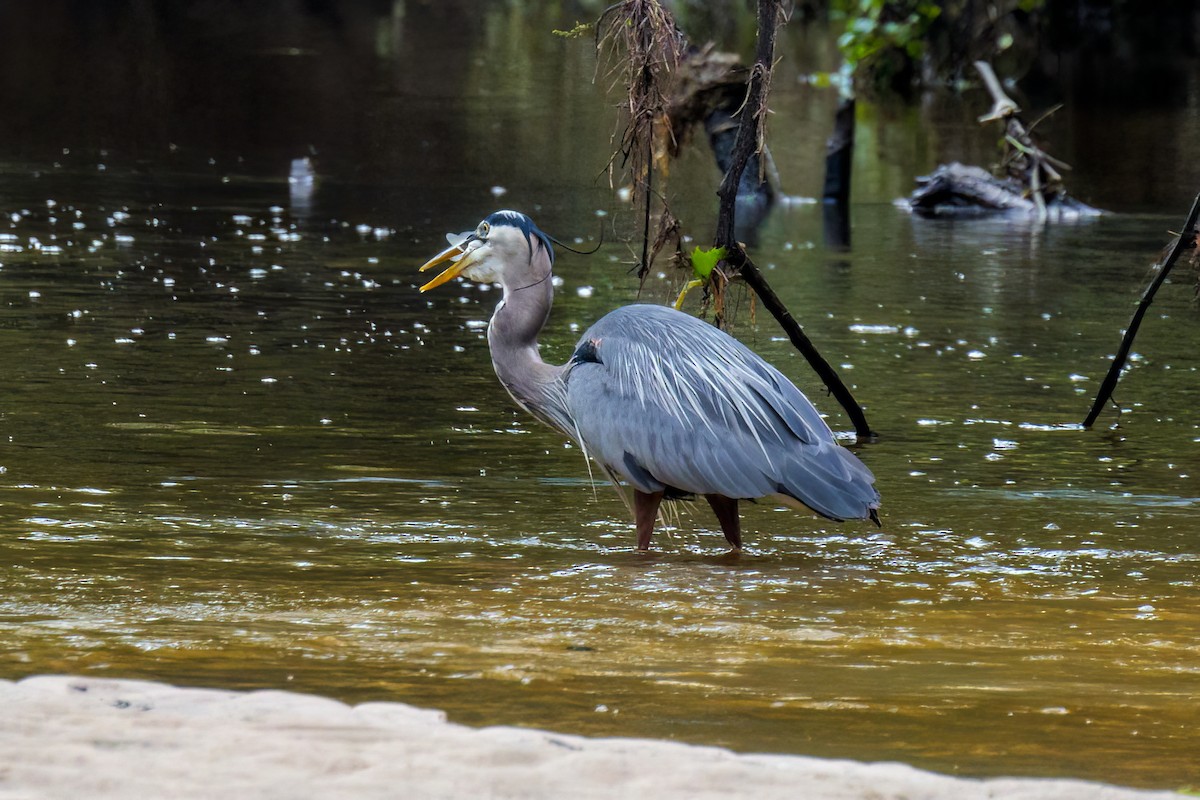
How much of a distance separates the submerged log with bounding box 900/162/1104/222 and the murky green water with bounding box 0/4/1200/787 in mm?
2618

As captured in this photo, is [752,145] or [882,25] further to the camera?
[882,25]

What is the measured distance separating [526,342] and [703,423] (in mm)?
1038

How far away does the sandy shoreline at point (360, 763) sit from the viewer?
12.8 feet

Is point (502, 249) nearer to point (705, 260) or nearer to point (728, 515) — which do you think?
point (705, 260)

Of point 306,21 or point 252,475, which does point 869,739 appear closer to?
point 252,475

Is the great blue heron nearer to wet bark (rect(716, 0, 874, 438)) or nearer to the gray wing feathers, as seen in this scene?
the gray wing feathers

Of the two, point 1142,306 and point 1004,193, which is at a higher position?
point 1004,193

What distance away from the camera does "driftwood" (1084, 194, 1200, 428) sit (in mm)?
9258

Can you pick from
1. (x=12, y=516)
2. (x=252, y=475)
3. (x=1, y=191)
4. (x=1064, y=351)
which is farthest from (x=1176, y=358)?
(x=1, y=191)

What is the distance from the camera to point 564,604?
6410 mm

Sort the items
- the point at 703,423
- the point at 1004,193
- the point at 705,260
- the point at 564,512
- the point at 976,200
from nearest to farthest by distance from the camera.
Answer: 1. the point at 703,423
2. the point at 564,512
3. the point at 705,260
4. the point at 976,200
5. the point at 1004,193

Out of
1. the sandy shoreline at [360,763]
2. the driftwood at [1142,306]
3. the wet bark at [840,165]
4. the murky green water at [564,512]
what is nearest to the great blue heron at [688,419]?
the murky green water at [564,512]

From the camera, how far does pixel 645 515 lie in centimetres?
752

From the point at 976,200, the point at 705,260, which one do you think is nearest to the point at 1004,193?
the point at 976,200
